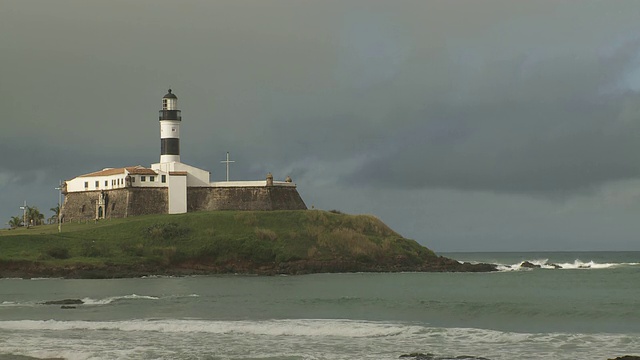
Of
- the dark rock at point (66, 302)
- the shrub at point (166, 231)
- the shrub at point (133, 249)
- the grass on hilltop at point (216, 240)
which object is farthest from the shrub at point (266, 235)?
the dark rock at point (66, 302)

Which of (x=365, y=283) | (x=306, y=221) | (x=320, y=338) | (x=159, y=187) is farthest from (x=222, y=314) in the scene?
(x=159, y=187)

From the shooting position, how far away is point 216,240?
71750 mm

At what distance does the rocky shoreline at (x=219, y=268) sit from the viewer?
6125cm

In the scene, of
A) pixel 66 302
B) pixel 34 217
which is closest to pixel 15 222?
pixel 34 217

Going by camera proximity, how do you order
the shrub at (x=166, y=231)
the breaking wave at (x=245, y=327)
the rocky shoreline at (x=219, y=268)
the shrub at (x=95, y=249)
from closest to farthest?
the breaking wave at (x=245, y=327) → the rocky shoreline at (x=219, y=268) → the shrub at (x=95, y=249) → the shrub at (x=166, y=231)

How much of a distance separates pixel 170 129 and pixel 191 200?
7.07 metres

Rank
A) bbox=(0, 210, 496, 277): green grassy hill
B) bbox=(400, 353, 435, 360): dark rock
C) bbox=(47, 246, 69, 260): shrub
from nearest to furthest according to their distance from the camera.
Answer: bbox=(400, 353, 435, 360): dark rock → bbox=(0, 210, 496, 277): green grassy hill → bbox=(47, 246, 69, 260): shrub

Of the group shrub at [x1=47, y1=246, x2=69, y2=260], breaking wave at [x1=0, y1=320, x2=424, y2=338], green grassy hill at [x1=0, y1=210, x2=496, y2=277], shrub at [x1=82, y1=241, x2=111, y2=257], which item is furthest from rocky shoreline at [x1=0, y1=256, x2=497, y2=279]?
breaking wave at [x1=0, y1=320, x2=424, y2=338]

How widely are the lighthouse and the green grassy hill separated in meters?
7.94

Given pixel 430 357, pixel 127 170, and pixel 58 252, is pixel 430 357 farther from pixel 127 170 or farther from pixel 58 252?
pixel 127 170

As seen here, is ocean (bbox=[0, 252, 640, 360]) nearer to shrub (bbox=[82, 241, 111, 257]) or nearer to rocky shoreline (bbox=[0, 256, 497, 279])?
rocky shoreline (bbox=[0, 256, 497, 279])

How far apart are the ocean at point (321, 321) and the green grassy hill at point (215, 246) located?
36.0ft

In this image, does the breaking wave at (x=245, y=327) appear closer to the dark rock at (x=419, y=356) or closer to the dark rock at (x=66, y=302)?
the dark rock at (x=419, y=356)

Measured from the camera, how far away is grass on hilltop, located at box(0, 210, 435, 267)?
66562 millimetres
